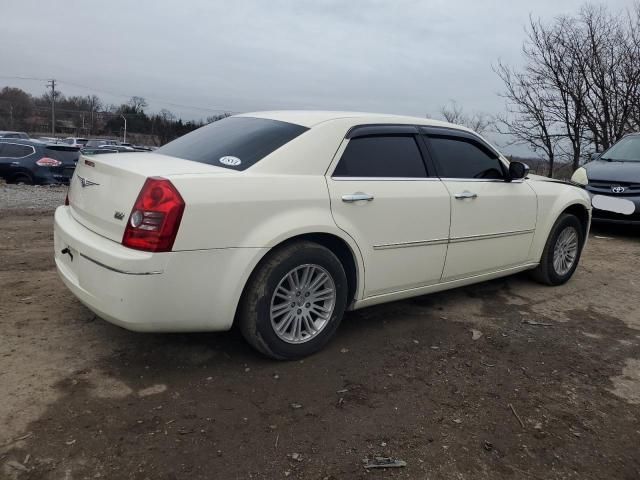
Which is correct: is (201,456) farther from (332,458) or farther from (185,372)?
(185,372)

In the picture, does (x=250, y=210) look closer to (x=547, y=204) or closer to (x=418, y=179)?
(x=418, y=179)

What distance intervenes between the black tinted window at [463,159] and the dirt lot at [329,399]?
3.78ft

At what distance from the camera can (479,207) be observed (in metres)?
4.18

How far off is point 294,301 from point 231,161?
3.08 ft

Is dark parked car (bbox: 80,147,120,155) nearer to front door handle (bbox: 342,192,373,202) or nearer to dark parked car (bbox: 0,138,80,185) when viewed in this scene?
front door handle (bbox: 342,192,373,202)

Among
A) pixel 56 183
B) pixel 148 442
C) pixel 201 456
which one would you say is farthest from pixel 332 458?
pixel 56 183

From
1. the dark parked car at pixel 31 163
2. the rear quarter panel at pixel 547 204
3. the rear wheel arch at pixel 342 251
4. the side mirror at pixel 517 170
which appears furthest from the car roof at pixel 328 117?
the dark parked car at pixel 31 163

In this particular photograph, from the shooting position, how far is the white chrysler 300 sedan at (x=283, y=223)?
275 centimetres

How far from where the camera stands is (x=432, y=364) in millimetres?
3336

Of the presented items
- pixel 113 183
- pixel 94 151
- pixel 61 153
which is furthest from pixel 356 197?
pixel 61 153

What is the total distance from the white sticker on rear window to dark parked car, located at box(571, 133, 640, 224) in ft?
21.2

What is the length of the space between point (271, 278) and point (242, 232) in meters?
0.33

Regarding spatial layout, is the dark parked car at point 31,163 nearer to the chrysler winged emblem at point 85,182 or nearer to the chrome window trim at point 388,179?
the chrysler winged emblem at point 85,182

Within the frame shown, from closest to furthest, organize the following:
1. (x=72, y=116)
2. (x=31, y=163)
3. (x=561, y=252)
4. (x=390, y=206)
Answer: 1. (x=390, y=206)
2. (x=561, y=252)
3. (x=31, y=163)
4. (x=72, y=116)
